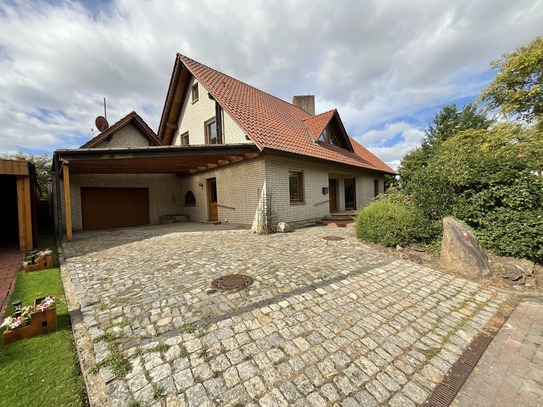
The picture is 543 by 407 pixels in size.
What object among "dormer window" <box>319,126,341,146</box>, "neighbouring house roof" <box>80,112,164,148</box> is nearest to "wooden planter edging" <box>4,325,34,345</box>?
"neighbouring house roof" <box>80,112,164,148</box>

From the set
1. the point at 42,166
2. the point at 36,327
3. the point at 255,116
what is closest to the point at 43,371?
the point at 36,327

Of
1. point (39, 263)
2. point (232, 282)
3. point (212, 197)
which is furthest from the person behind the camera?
point (212, 197)

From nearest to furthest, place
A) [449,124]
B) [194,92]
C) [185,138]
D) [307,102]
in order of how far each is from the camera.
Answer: [194,92], [185,138], [307,102], [449,124]

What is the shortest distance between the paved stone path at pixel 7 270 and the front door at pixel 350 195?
14.9 metres

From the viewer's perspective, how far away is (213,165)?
11242 millimetres

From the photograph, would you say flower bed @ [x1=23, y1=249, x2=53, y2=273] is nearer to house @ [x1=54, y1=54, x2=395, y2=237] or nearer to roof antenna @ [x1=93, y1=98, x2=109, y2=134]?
house @ [x1=54, y1=54, x2=395, y2=237]

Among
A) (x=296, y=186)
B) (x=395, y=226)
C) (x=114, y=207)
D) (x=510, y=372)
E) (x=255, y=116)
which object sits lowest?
(x=510, y=372)

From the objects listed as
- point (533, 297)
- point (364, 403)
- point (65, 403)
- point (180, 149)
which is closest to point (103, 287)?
point (65, 403)

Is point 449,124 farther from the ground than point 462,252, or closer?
farther from the ground

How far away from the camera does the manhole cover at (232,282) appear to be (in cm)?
367

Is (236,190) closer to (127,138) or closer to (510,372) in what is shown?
(127,138)

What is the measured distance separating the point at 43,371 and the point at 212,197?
34.2ft

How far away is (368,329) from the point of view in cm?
274

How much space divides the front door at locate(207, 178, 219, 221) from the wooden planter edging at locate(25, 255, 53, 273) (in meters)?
7.28
